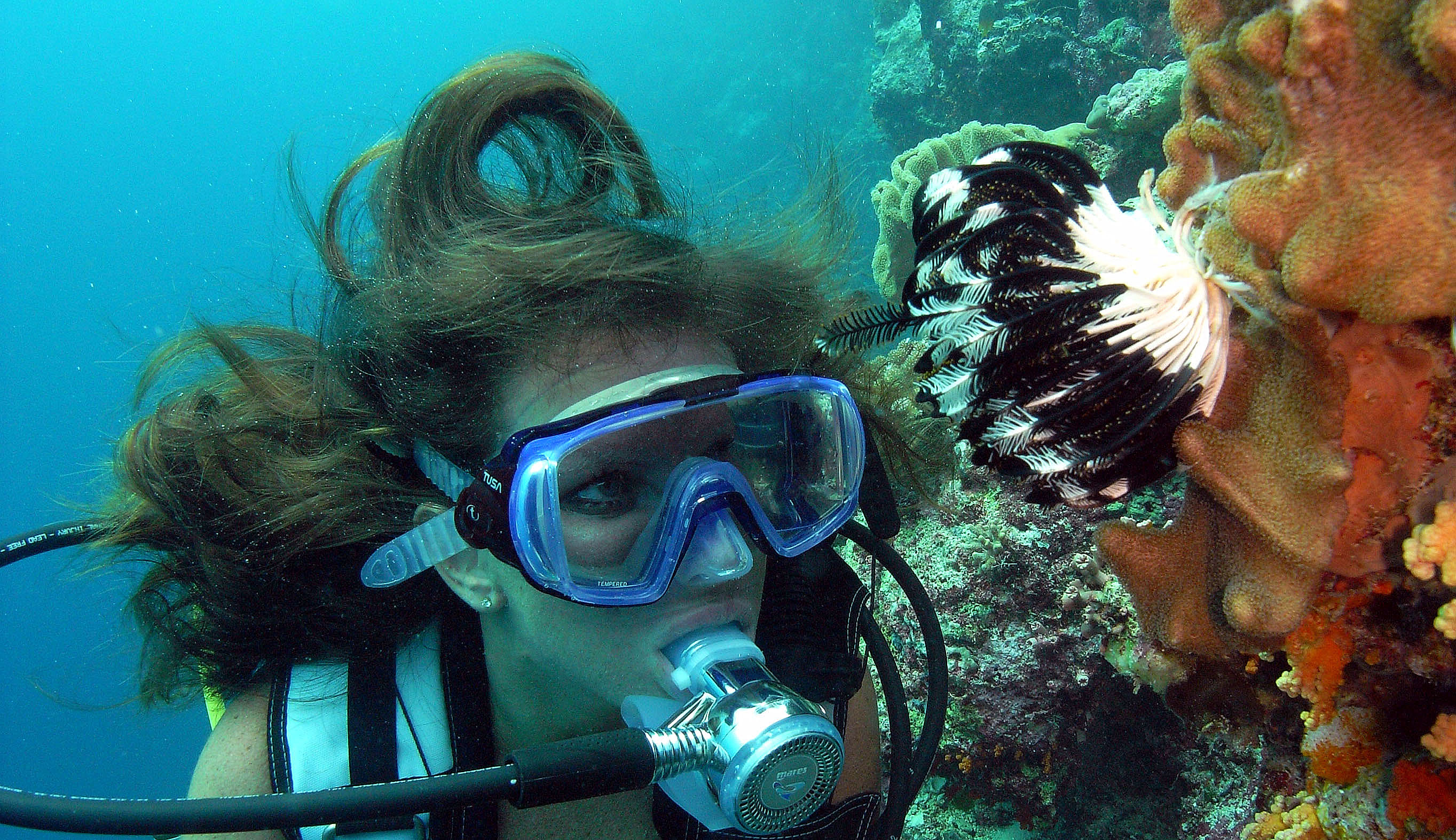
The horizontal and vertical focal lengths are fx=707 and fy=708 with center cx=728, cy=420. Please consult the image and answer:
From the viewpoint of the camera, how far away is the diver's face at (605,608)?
73.8 inches

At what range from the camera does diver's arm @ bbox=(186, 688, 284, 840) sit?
6.82ft

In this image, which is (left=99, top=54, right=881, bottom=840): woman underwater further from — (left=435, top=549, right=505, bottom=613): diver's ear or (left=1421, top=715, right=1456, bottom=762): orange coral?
(left=1421, top=715, right=1456, bottom=762): orange coral

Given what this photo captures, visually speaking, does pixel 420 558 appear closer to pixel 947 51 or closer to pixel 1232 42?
pixel 1232 42

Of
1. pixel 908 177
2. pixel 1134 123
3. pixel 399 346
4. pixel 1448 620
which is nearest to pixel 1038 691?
pixel 1448 620

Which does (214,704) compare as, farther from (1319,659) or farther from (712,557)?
(1319,659)

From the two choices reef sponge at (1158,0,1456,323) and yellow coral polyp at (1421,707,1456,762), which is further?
yellow coral polyp at (1421,707,1456,762)

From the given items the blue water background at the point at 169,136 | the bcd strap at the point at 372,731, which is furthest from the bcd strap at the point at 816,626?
the blue water background at the point at 169,136

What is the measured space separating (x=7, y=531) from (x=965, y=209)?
53.9 m

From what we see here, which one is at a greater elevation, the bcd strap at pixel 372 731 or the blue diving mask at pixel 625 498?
the blue diving mask at pixel 625 498

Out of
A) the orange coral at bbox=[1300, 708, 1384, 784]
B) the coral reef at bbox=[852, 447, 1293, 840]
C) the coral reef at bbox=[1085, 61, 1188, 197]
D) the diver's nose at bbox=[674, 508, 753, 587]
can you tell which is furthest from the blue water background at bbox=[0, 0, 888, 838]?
the orange coral at bbox=[1300, 708, 1384, 784]

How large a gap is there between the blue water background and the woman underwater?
18.3 m

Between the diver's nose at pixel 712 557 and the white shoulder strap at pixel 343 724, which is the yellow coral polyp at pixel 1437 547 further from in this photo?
the white shoulder strap at pixel 343 724

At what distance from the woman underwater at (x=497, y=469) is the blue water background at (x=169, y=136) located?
18.3 metres

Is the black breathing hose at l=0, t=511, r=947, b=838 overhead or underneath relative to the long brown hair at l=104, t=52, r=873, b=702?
underneath
